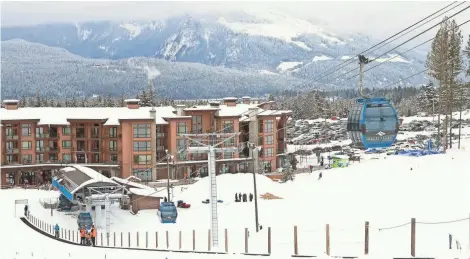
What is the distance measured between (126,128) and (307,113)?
114833 millimetres

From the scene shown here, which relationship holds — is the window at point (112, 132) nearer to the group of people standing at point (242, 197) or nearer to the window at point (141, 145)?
the window at point (141, 145)

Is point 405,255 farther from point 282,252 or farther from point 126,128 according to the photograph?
point 126,128

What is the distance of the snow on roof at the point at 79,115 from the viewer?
81.2 m

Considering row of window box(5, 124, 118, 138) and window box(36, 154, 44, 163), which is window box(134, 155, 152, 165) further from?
window box(36, 154, 44, 163)

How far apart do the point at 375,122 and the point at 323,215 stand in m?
22.0

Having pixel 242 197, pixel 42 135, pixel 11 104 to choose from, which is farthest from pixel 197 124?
pixel 242 197

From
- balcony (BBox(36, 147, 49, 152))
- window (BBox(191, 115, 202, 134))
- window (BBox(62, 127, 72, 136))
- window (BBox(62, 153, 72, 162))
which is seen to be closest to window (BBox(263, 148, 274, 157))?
window (BBox(191, 115, 202, 134))

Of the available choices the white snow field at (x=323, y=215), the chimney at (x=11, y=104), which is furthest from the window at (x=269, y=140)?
the chimney at (x=11, y=104)

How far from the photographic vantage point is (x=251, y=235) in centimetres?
4612

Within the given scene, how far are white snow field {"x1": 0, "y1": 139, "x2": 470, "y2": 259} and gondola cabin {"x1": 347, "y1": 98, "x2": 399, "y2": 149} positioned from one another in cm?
553

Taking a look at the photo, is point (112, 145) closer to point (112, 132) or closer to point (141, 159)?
point (112, 132)

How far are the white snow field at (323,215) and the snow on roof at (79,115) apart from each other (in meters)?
14.4

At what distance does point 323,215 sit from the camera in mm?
53969

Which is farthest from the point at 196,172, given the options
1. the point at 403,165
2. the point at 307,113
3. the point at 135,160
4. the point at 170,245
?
the point at 307,113
